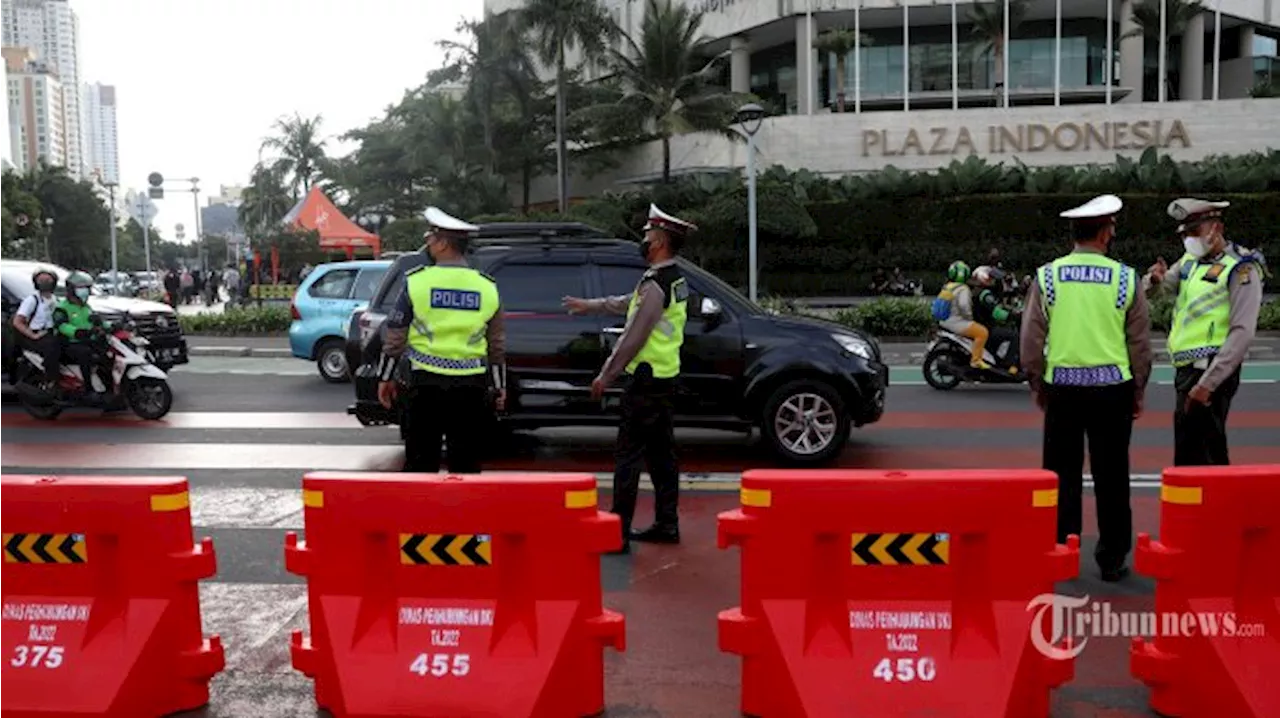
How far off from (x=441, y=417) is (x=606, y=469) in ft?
10.6

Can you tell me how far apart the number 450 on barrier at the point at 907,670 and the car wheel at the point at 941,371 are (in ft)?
32.5

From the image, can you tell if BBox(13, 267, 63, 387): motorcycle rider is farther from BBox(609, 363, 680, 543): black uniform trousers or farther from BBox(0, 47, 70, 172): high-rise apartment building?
BBox(0, 47, 70, 172): high-rise apartment building

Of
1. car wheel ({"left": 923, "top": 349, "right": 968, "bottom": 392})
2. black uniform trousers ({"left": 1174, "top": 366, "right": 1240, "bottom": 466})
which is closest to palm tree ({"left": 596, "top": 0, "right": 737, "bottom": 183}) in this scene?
car wheel ({"left": 923, "top": 349, "right": 968, "bottom": 392})

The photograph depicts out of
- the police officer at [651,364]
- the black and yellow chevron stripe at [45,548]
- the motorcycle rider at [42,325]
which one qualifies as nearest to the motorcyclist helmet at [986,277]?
the police officer at [651,364]

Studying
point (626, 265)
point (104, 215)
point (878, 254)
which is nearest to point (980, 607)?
point (626, 265)

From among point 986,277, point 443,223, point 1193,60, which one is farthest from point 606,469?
point 1193,60

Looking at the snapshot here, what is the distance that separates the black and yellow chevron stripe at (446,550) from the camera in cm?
418

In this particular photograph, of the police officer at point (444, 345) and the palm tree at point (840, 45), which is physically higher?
the palm tree at point (840, 45)

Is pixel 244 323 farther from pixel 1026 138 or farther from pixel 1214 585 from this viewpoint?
pixel 1026 138

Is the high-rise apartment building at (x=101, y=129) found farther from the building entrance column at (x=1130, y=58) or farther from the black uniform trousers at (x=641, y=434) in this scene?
the black uniform trousers at (x=641, y=434)

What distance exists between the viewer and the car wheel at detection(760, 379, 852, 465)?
28.5ft

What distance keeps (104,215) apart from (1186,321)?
78752mm

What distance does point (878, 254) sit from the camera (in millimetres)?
31094

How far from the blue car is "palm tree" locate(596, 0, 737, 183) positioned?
2127 cm
